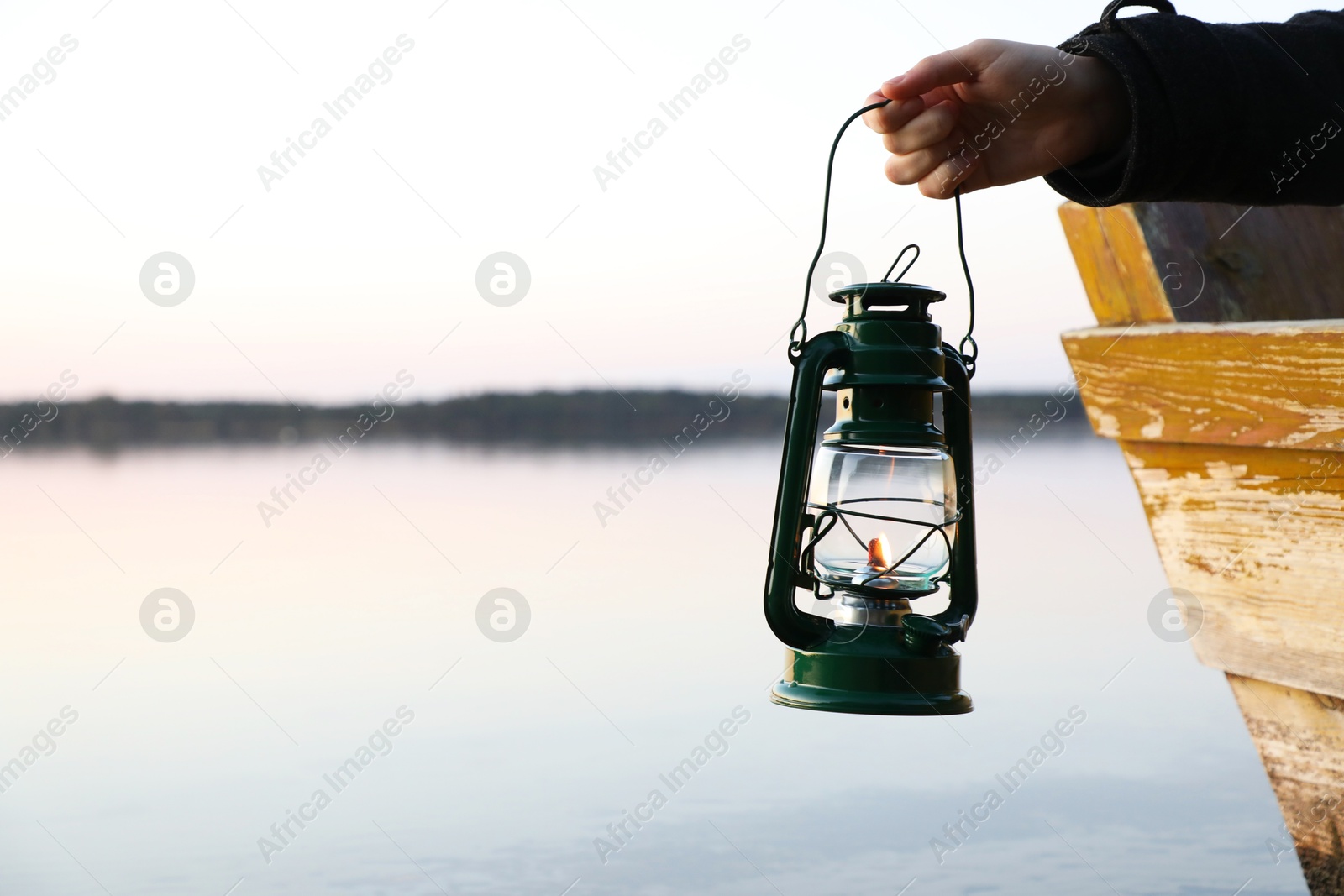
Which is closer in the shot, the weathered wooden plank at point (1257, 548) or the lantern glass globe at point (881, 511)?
the lantern glass globe at point (881, 511)

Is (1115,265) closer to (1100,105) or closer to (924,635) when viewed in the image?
(1100,105)

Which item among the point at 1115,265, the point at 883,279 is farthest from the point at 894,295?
the point at 1115,265

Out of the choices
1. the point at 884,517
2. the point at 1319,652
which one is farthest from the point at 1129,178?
the point at 1319,652

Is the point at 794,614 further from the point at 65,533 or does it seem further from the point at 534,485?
the point at 534,485

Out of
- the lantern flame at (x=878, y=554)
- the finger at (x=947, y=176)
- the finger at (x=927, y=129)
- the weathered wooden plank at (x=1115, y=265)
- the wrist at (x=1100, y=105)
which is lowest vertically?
the weathered wooden plank at (x=1115, y=265)

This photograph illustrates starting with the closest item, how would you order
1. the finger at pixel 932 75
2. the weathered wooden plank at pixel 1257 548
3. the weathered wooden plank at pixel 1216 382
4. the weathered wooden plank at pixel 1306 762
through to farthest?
1. the finger at pixel 932 75
2. the weathered wooden plank at pixel 1216 382
3. the weathered wooden plank at pixel 1257 548
4. the weathered wooden plank at pixel 1306 762

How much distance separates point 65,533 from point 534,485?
820 cm

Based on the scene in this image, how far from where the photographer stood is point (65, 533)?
55.3 feet

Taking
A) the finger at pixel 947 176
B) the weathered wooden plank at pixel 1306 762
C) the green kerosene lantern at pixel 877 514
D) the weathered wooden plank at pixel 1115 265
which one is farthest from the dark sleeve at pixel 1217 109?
the weathered wooden plank at pixel 1306 762

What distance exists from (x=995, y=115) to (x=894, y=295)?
28 centimetres

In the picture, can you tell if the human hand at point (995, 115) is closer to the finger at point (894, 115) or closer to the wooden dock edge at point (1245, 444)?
the finger at point (894, 115)

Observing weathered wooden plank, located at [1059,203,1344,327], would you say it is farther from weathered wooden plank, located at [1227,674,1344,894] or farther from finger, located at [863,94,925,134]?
finger, located at [863,94,925,134]

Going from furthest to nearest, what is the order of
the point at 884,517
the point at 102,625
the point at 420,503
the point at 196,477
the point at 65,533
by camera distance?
the point at 196,477
the point at 420,503
the point at 65,533
the point at 102,625
the point at 884,517

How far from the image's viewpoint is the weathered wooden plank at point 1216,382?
2168 millimetres
